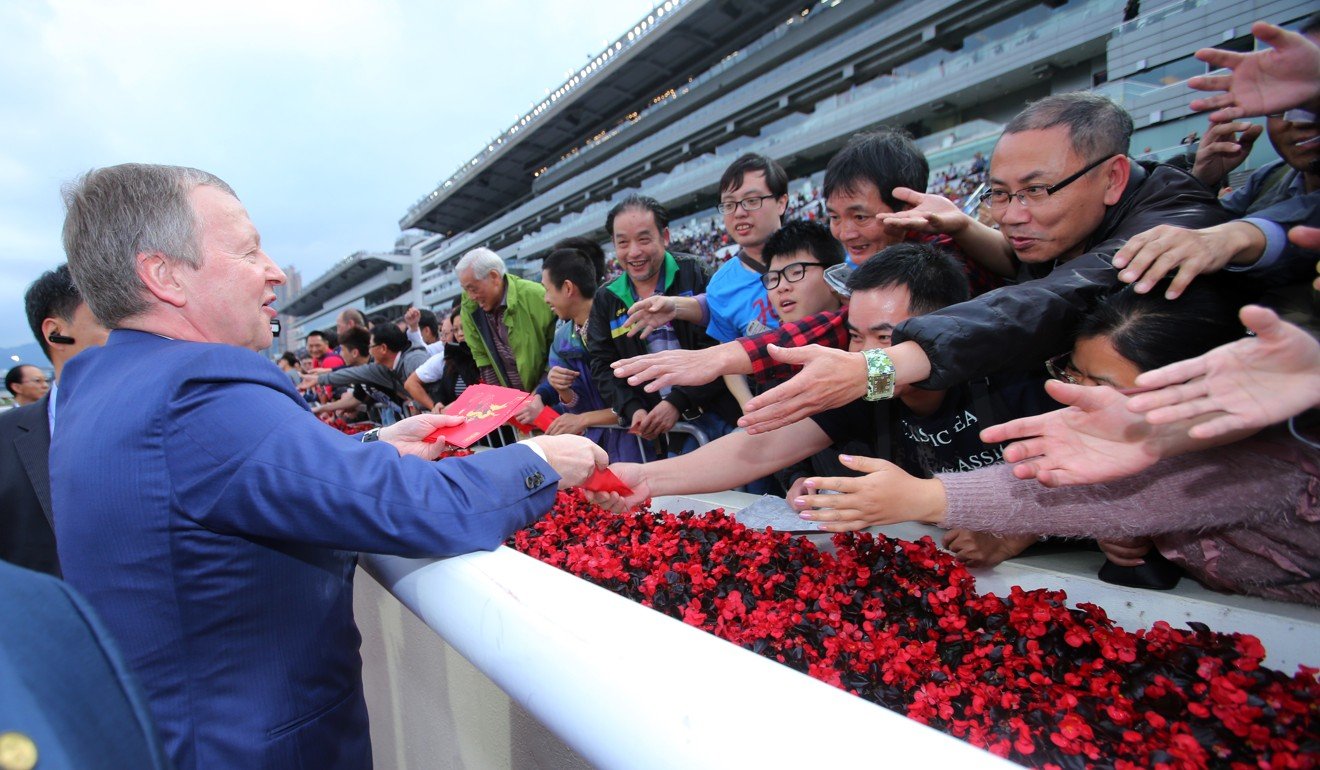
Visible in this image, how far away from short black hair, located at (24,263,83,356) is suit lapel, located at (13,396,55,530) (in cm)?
70

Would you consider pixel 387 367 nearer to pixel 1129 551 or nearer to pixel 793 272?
pixel 793 272

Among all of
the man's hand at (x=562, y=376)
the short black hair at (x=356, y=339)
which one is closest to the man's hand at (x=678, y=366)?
the man's hand at (x=562, y=376)

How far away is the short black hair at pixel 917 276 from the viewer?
1.87 m

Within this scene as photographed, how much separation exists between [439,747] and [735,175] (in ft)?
9.37

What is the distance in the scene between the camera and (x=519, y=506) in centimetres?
133

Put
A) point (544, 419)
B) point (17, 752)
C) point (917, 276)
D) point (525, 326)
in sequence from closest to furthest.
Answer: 1. point (17, 752)
2. point (917, 276)
3. point (544, 419)
4. point (525, 326)

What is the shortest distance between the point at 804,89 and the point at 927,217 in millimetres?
33121

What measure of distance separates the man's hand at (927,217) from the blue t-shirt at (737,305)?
810 mm

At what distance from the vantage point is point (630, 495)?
2098 millimetres

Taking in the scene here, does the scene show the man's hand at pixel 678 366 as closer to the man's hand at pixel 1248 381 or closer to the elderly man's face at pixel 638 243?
the man's hand at pixel 1248 381

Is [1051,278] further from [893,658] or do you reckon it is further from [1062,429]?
[893,658]

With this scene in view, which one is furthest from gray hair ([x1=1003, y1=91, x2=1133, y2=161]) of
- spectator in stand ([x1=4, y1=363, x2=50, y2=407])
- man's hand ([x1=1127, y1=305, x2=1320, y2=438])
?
spectator in stand ([x1=4, y1=363, x2=50, y2=407])

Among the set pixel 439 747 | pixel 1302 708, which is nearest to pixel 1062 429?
pixel 1302 708

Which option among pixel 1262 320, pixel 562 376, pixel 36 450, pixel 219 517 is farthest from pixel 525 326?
pixel 1262 320
